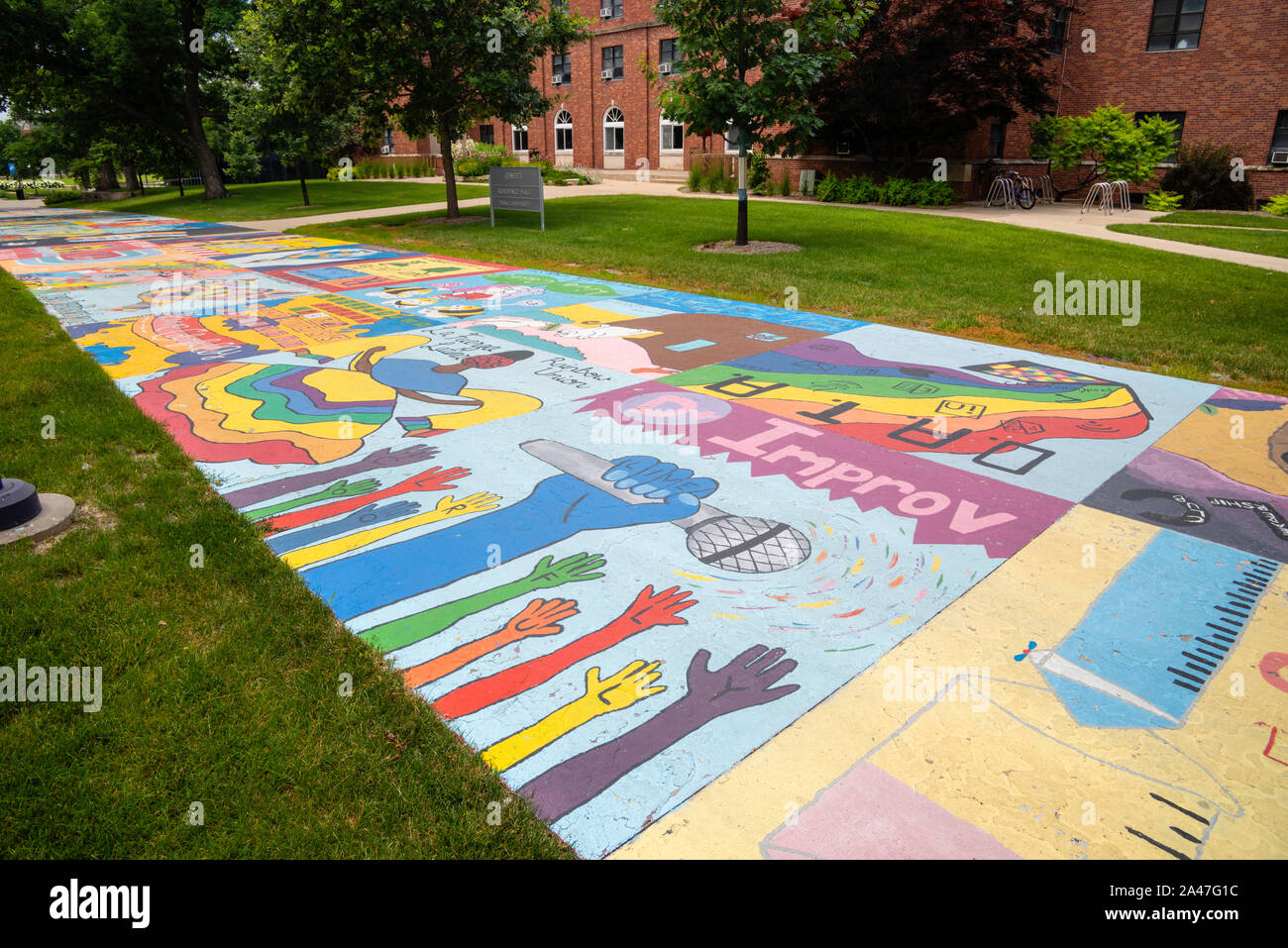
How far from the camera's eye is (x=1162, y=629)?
11.9 feet

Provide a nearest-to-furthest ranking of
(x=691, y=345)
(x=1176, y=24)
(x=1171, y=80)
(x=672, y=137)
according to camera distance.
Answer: (x=691, y=345), (x=1176, y=24), (x=1171, y=80), (x=672, y=137)

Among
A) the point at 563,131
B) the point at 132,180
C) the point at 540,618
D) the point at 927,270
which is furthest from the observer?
the point at 132,180

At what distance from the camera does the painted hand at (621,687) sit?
3.20 metres

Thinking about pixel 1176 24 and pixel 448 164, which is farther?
pixel 1176 24

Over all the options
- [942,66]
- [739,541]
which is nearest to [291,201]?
[942,66]

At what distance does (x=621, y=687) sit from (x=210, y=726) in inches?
63.4

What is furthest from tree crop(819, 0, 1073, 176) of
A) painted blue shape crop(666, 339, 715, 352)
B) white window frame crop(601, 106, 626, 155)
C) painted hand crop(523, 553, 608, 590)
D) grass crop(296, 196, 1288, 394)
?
painted hand crop(523, 553, 608, 590)

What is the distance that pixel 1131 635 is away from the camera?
3584 mm

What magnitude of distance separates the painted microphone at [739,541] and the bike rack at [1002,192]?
24191mm

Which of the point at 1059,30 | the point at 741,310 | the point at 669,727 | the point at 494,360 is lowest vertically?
the point at 669,727

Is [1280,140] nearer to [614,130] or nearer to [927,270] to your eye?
[927,270]

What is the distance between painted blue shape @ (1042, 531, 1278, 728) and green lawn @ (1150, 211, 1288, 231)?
66.9ft

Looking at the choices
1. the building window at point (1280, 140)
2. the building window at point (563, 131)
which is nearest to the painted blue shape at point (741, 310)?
the building window at point (1280, 140)
